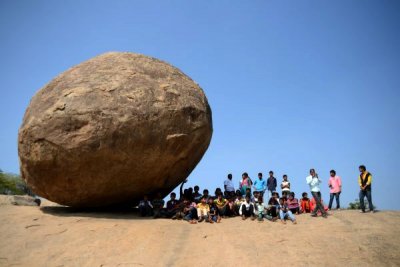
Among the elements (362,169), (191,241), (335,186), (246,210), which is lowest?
(191,241)

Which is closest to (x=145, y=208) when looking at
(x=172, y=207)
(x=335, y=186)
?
(x=172, y=207)

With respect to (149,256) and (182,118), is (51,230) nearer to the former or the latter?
(149,256)

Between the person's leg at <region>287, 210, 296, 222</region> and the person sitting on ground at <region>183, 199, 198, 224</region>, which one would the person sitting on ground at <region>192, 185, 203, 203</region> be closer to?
the person sitting on ground at <region>183, 199, 198, 224</region>

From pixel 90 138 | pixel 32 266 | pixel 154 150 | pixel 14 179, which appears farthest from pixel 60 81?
pixel 14 179

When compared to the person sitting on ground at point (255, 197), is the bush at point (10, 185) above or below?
above

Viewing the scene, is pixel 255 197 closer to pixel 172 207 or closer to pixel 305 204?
pixel 305 204

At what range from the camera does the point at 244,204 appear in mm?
8953

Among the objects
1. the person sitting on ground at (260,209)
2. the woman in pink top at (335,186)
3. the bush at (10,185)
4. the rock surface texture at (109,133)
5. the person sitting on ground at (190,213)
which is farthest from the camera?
the bush at (10,185)

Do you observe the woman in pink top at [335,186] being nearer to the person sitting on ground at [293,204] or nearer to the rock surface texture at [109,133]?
the person sitting on ground at [293,204]

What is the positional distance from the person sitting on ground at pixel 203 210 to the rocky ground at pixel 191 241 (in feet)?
1.12

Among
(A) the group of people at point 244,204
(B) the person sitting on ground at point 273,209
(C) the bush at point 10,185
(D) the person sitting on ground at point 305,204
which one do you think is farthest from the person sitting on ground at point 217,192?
(C) the bush at point 10,185

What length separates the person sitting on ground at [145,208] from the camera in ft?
28.5

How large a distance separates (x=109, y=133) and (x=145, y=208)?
2150mm

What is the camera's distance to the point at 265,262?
616 centimetres
